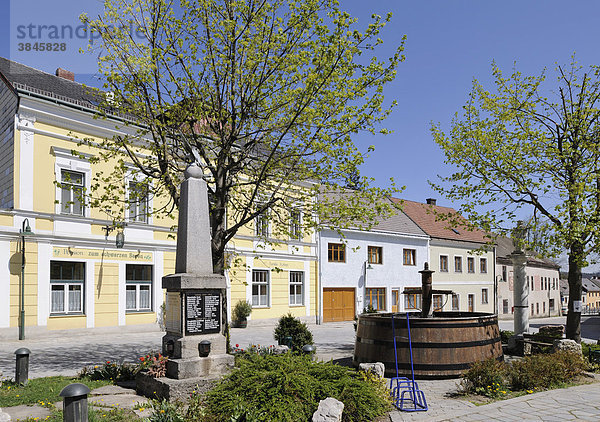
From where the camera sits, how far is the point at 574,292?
1467cm

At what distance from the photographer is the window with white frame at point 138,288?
20.8 m

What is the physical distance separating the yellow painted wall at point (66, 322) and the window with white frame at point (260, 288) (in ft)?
29.5

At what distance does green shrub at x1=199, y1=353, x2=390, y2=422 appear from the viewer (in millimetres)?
6426

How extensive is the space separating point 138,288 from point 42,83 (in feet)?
30.4

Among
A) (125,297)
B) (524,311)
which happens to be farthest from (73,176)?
(524,311)

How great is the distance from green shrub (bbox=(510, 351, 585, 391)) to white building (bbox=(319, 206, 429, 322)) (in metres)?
17.4

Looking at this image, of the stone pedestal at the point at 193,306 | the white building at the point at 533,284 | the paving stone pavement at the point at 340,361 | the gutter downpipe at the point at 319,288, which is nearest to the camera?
the paving stone pavement at the point at 340,361

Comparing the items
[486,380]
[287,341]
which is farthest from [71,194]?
[486,380]

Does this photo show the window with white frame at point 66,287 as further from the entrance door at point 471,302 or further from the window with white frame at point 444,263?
the entrance door at point 471,302

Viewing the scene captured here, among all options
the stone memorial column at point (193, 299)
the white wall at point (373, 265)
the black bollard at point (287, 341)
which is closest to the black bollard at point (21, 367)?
the stone memorial column at point (193, 299)

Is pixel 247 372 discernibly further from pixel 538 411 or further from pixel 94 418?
pixel 538 411

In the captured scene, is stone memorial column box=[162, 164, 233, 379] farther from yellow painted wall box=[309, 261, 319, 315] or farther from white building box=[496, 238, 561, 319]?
white building box=[496, 238, 561, 319]

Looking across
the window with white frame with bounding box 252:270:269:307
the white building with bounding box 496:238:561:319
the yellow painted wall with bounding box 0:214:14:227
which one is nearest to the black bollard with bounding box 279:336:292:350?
the yellow painted wall with bounding box 0:214:14:227

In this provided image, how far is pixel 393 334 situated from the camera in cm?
1067
